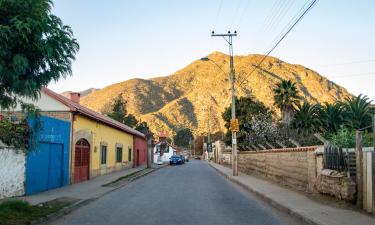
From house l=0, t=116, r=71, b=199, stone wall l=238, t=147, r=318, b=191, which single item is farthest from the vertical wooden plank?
house l=0, t=116, r=71, b=199

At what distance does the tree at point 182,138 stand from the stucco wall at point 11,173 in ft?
464

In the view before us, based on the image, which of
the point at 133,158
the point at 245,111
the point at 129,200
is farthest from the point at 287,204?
the point at 245,111

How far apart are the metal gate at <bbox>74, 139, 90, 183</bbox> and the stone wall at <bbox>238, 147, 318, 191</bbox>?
11226mm

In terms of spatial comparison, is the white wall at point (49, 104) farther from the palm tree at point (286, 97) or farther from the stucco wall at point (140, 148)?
the palm tree at point (286, 97)

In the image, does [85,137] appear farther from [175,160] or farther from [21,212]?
[175,160]

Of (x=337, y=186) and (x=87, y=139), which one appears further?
(x=87, y=139)

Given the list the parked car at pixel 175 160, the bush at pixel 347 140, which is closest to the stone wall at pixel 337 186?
the bush at pixel 347 140

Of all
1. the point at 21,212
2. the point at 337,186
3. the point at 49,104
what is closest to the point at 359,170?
the point at 337,186

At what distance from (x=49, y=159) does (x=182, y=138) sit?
139m

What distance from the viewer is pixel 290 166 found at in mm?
18688

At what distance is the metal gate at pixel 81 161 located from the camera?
2350cm

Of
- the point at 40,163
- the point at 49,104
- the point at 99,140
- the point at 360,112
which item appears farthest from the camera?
the point at 360,112

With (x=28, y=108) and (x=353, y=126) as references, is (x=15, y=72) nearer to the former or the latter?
(x=28, y=108)

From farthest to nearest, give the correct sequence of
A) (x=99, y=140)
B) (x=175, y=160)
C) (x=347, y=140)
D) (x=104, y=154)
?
1. (x=175, y=160)
2. (x=104, y=154)
3. (x=99, y=140)
4. (x=347, y=140)
